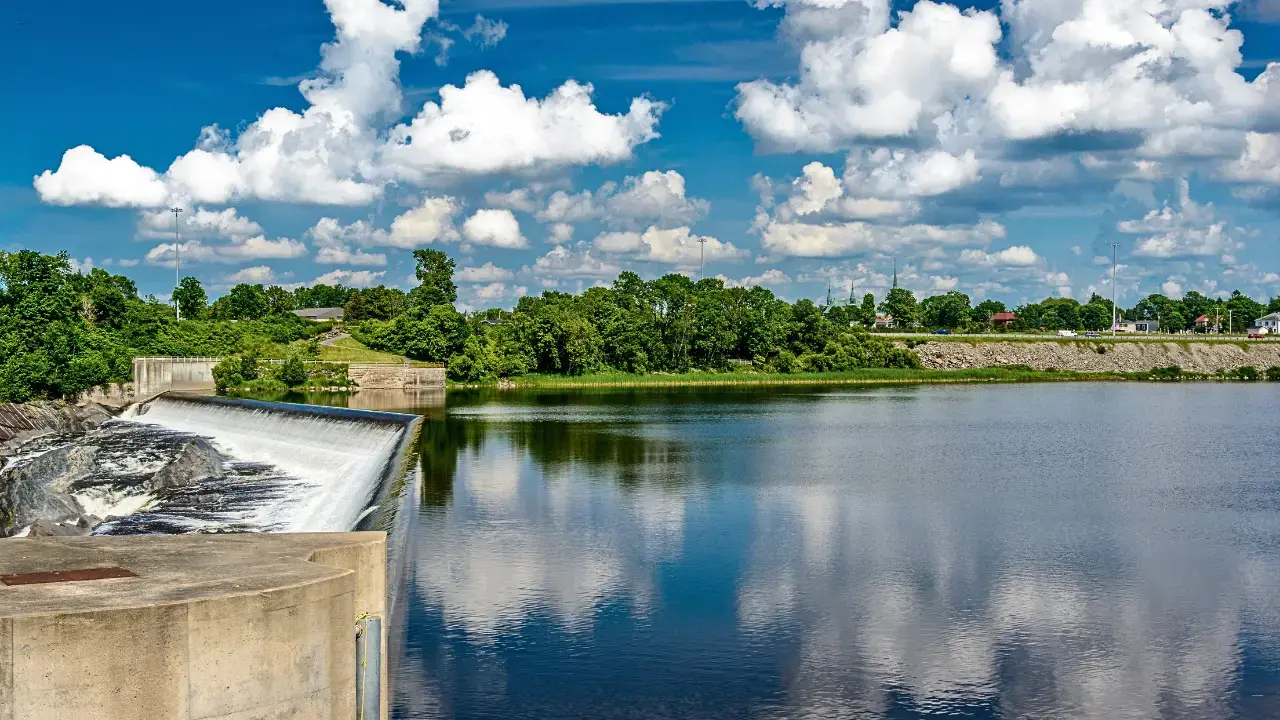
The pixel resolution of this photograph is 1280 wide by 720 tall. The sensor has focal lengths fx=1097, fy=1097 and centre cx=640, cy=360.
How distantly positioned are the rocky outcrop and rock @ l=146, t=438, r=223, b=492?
30.2 feet

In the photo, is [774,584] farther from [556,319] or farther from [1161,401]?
[556,319]

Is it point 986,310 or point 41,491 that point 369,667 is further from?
point 986,310

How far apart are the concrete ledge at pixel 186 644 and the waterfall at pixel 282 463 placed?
1222 centimetres

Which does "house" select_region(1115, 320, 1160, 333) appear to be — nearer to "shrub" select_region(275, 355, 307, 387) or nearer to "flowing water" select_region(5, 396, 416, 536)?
"shrub" select_region(275, 355, 307, 387)

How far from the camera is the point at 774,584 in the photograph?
16594 millimetres

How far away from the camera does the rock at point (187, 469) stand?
26.5m

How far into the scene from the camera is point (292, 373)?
64.9 metres

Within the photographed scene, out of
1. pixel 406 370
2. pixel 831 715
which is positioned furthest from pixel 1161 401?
pixel 831 715

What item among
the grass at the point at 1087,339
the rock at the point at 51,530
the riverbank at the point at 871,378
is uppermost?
the grass at the point at 1087,339

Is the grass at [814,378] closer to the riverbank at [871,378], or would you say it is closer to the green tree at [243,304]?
the riverbank at [871,378]

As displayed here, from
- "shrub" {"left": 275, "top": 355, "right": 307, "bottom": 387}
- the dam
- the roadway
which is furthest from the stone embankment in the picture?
the dam

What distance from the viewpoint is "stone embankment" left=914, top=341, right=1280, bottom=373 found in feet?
336

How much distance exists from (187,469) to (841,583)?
18218 millimetres

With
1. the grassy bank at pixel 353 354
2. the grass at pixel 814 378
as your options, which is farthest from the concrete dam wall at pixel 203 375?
the grass at pixel 814 378
